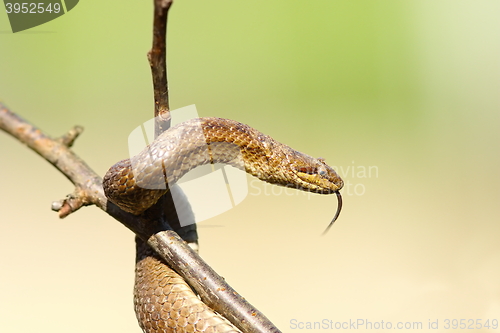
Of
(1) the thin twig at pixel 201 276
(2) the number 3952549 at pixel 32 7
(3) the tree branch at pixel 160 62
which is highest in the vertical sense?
(2) the number 3952549 at pixel 32 7

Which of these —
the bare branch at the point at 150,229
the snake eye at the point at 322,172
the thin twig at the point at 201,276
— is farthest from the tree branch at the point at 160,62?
the snake eye at the point at 322,172

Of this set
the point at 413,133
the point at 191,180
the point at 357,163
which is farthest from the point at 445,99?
the point at 191,180

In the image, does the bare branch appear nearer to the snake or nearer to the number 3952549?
the snake

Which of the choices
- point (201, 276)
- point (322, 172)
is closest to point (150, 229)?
point (201, 276)

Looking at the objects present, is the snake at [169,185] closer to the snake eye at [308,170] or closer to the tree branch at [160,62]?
the tree branch at [160,62]

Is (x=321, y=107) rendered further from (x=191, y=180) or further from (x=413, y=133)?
(x=191, y=180)

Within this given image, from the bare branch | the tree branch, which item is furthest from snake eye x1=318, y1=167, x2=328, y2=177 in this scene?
the tree branch

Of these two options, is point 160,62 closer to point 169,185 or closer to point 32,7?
point 169,185
